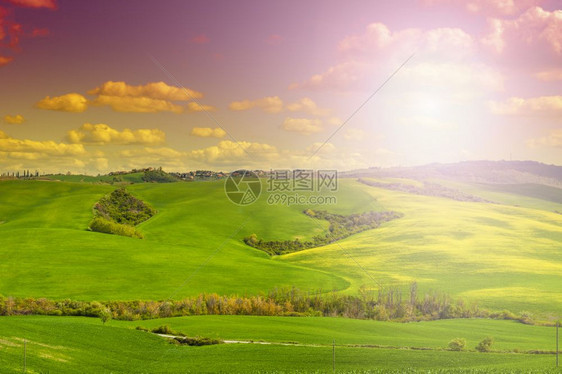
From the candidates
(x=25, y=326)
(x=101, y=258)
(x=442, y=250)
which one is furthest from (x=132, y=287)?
(x=442, y=250)

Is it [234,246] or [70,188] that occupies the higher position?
[70,188]

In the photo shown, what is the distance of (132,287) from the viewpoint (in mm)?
90625

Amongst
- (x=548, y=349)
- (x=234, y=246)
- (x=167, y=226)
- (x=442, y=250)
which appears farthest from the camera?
(x=167, y=226)

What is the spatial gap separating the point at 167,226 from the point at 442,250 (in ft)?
248

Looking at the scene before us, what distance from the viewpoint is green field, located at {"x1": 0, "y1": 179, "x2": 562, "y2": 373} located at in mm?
43812

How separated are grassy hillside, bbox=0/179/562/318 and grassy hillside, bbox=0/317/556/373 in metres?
34.7

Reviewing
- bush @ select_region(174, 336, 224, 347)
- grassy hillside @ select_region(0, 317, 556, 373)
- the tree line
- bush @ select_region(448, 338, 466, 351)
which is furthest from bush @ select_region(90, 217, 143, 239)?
bush @ select_region(448, 338, 466, 351)

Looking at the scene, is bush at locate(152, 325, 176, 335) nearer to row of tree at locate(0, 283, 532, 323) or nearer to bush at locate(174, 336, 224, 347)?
bush at locate(174, 336, 224, 347)

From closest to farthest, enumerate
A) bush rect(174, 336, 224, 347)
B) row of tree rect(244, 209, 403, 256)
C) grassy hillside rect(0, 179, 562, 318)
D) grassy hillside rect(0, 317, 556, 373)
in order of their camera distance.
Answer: grassy hillside rect(0, 317, 556, 373) → bush rect(174, 336, 224, 347) → grassy hillside rect(0, 179, 562, 318) → row of tree rect(244, 209, 403, 256)

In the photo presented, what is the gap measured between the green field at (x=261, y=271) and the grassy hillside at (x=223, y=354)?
20 centimetres

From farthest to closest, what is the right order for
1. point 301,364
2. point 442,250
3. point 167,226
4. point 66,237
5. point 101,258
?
point 167,226
point 442,250
point 66,237
point 101,258
point 301,364

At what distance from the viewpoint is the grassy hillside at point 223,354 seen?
1478 inches

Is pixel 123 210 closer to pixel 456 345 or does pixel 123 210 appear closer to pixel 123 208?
pixel 123 208

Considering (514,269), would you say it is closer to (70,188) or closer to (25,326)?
(25,326)
